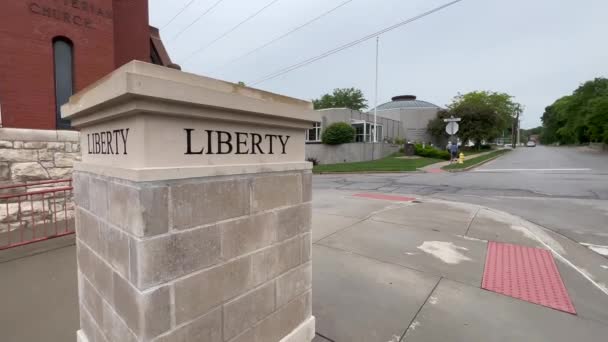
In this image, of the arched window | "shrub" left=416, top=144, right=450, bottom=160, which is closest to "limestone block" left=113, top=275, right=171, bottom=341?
the arched window

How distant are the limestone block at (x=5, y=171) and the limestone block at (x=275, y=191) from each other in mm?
6598

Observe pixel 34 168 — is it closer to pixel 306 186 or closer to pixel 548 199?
pixel 306 186

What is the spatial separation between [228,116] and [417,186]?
11846 millimetres

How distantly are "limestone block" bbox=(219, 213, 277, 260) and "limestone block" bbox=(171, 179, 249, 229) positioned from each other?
0.22 ft

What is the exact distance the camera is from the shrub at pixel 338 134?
86.3ft

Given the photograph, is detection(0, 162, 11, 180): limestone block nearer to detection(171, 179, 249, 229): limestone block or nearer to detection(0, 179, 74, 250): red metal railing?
detection(0, 179, 74, 250): red metal railing

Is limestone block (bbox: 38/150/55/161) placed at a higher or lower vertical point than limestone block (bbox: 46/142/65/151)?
lower

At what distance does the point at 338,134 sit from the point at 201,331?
25.3 meters

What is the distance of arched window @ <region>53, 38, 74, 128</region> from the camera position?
7281 millimetres

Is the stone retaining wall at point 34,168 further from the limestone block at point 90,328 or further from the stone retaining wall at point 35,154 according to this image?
the limestone block at point 90,328

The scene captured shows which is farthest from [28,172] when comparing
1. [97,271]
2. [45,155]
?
[97,271]

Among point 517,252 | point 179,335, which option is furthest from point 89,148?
point 517,252

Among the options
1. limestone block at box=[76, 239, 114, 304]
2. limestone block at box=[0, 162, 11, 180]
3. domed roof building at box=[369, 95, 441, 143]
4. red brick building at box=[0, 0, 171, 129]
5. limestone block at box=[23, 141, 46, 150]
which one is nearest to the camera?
limestone block at box=[76, 239, 114, 304]

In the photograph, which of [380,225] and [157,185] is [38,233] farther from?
[380,225]
